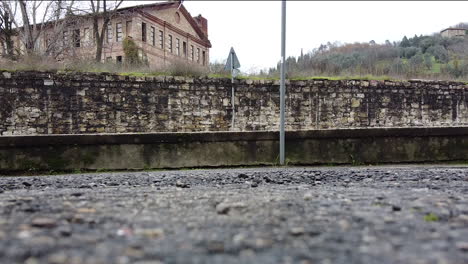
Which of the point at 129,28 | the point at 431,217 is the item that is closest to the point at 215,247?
the point at 431,217

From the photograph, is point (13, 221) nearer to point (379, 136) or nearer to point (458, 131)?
point (379, 136)

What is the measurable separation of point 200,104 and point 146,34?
1766cm

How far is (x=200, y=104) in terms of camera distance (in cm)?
1546

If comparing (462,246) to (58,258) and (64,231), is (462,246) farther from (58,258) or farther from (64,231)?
(64,231)

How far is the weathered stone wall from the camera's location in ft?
46.0

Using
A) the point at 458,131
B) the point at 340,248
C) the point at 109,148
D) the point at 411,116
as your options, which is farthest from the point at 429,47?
the point at 340,248

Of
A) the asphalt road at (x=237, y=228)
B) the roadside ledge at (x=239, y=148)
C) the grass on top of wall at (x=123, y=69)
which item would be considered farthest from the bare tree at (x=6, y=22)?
the asphalt road at (x=237, y=228)

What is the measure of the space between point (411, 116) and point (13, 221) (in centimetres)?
1731

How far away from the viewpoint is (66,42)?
24.8m

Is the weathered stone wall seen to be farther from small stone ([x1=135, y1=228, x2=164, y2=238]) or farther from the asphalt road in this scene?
small stone ([x1=135, y1=228, x2=164, y2=238])

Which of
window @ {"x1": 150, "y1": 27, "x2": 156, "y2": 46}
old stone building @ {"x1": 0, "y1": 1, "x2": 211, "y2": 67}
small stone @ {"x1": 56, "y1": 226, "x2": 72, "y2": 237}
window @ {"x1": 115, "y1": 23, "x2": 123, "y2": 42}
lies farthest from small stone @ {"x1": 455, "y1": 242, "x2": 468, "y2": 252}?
window @ {"x1": 150, "y1": 27, "x2": 156, "y2": 46}

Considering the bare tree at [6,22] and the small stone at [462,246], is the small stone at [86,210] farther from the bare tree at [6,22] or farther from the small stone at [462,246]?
the bare tree at [6,22]

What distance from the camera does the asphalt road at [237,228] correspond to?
154cm

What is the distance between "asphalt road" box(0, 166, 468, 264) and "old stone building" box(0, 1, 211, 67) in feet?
73.8
